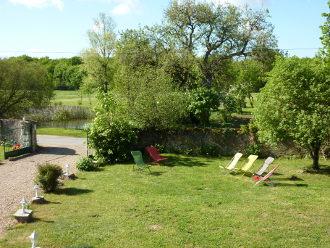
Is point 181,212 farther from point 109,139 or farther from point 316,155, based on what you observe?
point 109,139

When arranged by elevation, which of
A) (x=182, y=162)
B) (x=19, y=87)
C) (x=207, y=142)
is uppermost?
(x=19, y=87)

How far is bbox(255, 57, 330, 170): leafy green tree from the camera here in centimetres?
1653

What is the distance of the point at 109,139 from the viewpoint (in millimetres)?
19875

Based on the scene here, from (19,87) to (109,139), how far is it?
66.2 ft

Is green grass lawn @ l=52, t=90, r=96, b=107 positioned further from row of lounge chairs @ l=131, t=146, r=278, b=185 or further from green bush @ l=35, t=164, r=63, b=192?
green bush @ l=35, t=164, r=63, b=192

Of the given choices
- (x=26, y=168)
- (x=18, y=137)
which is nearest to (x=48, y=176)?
(x=26, y=168)

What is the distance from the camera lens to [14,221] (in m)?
10.8

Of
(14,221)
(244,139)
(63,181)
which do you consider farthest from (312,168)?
(14,221)

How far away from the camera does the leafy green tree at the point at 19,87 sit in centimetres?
3662

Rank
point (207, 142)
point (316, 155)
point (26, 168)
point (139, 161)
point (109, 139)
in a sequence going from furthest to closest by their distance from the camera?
point (207, 142)
point (109, 139)
point (26, 168)
point (139, 161)
point (316, 155)

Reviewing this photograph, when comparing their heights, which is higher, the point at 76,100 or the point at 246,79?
the point at 246,79

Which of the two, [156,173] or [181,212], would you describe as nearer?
[181,212]

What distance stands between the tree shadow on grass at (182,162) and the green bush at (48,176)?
657 centimetres

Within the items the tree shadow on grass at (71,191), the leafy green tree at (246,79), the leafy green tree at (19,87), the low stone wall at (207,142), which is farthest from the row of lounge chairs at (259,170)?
the leafy green tree at (19,87)
